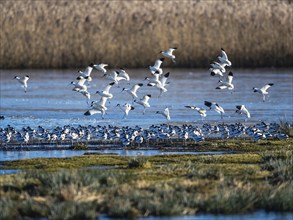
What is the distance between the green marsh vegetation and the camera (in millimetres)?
15180

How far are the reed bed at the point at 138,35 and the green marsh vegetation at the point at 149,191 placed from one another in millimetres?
27563

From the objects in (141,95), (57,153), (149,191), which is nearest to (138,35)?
(141,95)

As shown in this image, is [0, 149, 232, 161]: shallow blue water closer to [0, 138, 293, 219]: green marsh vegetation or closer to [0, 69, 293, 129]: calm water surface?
[0, 138, 293, 219]: green marsh vegetation

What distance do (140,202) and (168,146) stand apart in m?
10.1

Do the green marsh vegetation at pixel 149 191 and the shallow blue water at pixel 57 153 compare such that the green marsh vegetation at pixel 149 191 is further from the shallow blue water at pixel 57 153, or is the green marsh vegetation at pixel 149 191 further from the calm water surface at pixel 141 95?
the calm water surface at pixel 141 95

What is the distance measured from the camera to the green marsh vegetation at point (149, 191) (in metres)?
15.2

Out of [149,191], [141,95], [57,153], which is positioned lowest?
[57,153]

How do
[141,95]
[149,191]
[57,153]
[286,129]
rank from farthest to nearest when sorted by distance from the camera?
[141,95] → [286,129] → [57,153] → [149,191]

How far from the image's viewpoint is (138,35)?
1887 inches

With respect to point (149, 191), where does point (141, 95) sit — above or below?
above

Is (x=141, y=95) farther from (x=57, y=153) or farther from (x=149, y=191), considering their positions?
(x=149, y=191)

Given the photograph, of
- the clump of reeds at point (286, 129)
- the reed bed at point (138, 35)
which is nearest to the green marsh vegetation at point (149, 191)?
the clump of reeds at point (286, 129)

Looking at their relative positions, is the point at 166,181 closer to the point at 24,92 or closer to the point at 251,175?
the point at 251,175

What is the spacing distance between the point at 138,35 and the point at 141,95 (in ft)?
27.3
